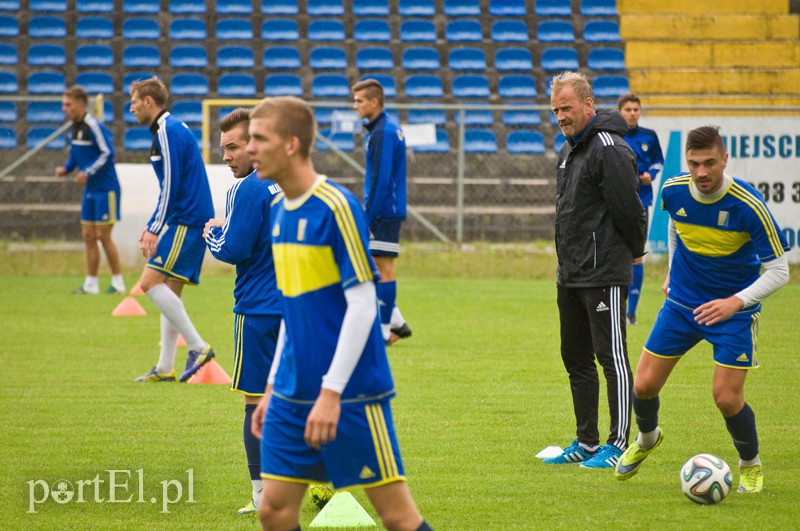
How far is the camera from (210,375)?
8.73 m

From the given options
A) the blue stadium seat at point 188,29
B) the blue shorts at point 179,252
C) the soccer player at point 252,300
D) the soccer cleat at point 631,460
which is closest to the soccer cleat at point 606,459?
the soccer cleat at point 631,460

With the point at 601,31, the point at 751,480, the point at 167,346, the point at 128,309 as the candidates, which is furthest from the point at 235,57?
the point at 751,480

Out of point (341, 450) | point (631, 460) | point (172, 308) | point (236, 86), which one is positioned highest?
point (236, 86)

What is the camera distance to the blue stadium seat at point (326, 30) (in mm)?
22734

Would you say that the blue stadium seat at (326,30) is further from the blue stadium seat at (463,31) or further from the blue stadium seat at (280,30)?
the blue stadium seat at (463,31)

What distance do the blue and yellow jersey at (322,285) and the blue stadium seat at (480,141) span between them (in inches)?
673

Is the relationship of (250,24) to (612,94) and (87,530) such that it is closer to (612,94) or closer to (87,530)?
(612,94)

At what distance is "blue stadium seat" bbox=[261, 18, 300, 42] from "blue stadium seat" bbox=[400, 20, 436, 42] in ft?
7.42

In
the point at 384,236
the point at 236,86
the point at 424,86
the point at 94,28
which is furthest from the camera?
the point at 94,28

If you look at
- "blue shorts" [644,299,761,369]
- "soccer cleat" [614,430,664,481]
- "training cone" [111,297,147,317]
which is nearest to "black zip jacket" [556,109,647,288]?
"blue shorts" [644,299,761,369]

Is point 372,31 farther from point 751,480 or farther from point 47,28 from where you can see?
point 751,480

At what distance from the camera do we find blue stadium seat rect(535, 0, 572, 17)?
2391 cm

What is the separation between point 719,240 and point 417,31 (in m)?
18.4

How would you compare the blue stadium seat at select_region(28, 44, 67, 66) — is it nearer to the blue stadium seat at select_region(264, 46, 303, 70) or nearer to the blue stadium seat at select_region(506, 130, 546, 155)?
the blue stadium seat at select_region(264, 46, 303, 70)
